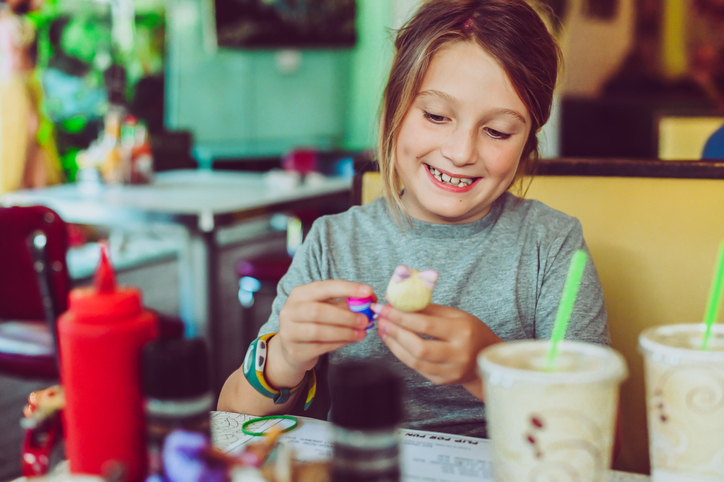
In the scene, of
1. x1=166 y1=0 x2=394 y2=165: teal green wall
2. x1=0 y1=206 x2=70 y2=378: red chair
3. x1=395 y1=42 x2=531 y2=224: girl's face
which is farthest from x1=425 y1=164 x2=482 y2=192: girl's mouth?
x1=166 y1=0 x2=394 y2=165: teal green wall

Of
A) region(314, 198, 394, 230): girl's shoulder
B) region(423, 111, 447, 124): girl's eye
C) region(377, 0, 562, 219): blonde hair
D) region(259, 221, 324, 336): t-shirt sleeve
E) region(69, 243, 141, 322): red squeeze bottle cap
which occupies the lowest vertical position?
region(259, 221, 324, 336): t-shirt sleeve

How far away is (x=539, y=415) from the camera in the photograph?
49cm

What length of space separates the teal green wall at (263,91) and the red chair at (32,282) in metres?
2.89

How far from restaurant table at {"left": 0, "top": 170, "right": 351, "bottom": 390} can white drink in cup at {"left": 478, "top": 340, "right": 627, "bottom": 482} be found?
1.85 meters

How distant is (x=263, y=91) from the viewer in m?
5.56

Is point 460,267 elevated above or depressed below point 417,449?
above

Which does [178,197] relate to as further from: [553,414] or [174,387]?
[553,414]

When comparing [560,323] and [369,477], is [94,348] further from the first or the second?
[560,323]

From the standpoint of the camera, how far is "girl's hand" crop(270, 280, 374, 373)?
28.7 inches

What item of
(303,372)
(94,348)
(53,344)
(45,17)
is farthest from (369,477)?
(45,17)

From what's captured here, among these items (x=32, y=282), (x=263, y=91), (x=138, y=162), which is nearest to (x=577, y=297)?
(x=32, y=282)

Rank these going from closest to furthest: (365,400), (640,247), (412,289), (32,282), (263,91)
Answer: (365,400), (412,289), (640,247), (32,282), (263,91)

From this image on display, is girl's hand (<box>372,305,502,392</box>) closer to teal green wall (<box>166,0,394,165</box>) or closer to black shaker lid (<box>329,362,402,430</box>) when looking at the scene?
black shaker lid (<box>329,362,402,430</box>)

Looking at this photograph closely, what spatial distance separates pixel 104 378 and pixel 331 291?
263mm
